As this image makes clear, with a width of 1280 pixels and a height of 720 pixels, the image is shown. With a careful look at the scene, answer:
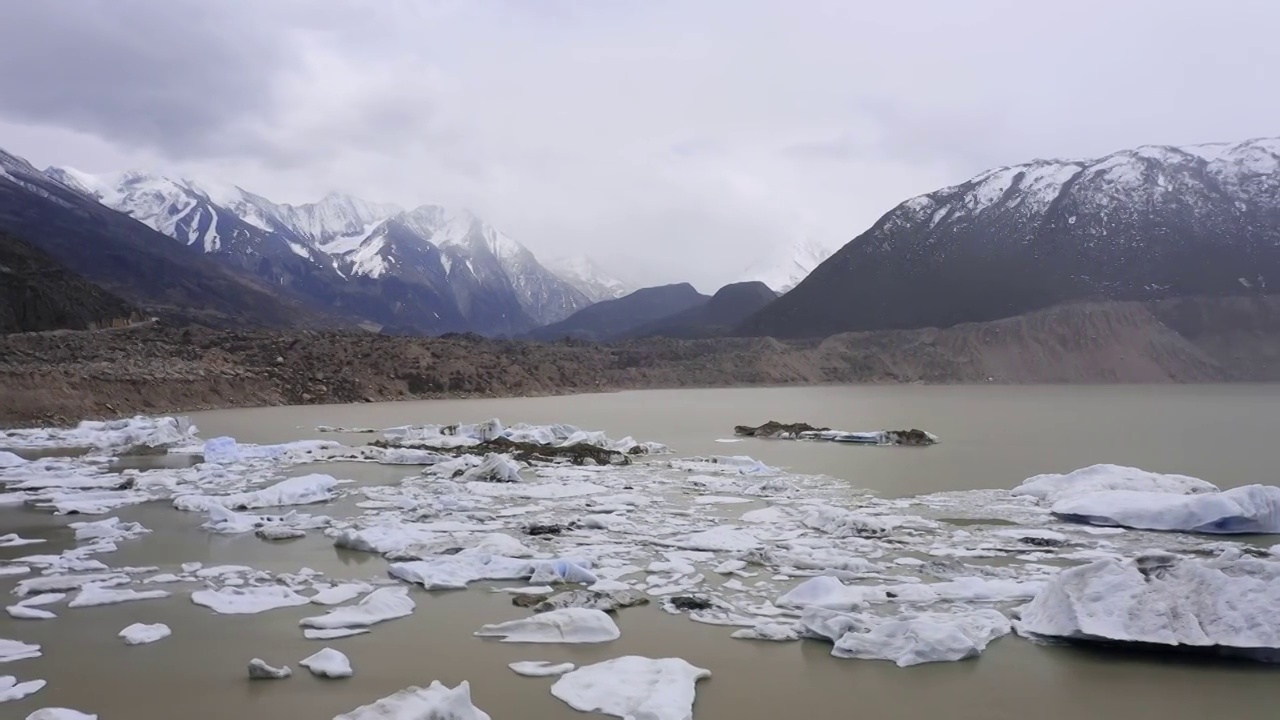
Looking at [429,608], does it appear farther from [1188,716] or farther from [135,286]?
[135,286]

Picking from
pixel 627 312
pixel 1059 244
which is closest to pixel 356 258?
pixel 627 312

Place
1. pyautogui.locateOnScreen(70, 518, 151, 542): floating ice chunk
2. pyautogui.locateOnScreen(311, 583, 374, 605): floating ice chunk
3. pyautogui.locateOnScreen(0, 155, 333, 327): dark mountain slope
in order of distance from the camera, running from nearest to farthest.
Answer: pyautogui.locateOnScreen(311, 583, 374, 605): floating ice chunk, pyautogui.locateOnScreen(70, 518, 151, 542): floating ice chunk, pyautogui.locateOnScreen(0, 155, 333, 327): dark mountain slope

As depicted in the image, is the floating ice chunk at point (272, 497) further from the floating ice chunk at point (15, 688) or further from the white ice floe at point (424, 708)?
the white ice floe at point (424, 708)

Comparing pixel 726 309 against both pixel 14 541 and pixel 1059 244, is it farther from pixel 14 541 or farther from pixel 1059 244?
pixel 14 541

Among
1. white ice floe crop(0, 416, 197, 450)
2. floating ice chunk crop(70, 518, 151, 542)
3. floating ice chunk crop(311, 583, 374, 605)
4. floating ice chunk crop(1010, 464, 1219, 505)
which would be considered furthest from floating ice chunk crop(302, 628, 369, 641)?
white ice floe crop(0, 416, 197, 450)

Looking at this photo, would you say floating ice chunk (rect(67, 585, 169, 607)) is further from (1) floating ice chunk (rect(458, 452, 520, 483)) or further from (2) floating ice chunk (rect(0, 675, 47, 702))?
(1) floating ice chunk (rect(458, 452, 520, 483))

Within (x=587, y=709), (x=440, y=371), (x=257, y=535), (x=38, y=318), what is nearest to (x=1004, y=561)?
(x=587, y=709)
